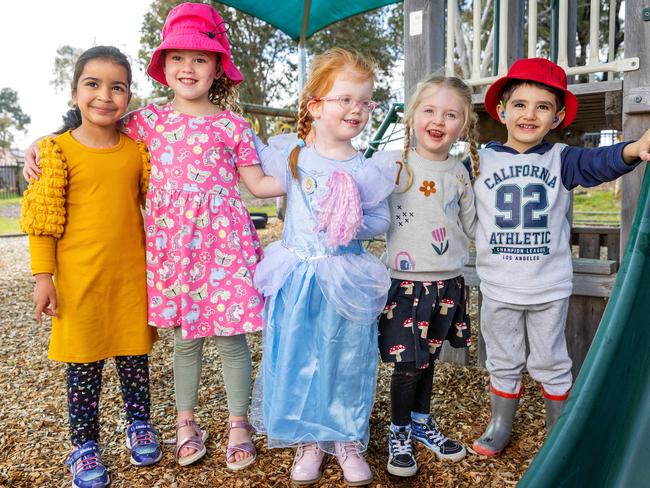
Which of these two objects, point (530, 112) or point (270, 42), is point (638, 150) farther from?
point (270, 42)

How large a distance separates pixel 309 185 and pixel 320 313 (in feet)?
1.45

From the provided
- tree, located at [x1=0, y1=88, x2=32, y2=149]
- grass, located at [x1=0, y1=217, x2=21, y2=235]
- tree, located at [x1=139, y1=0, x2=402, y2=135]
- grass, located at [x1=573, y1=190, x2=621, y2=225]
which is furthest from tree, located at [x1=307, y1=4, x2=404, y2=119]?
tree, located at [x1=0, y1=88, x2=32, y2=149]

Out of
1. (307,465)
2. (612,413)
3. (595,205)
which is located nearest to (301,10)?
(307,465)

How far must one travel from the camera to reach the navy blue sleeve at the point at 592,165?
1978 mm

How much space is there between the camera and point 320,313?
1930 mm

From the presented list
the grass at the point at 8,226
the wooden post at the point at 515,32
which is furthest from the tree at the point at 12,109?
the wooden post at the point at 515,32

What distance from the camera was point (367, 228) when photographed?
192 centimetres

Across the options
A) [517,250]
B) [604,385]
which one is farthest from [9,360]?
[604,385]

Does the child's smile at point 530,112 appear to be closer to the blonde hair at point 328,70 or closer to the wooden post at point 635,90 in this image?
the wooden post at point 635,90

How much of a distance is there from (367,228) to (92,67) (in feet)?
3.67

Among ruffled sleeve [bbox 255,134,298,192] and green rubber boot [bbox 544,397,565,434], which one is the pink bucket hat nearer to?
ruffled sleeve [bbox 255,134,298,192]

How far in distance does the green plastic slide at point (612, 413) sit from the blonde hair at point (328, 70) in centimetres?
104

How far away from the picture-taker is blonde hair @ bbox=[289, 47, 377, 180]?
6.14 feet

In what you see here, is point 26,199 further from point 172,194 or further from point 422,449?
point 422,449
